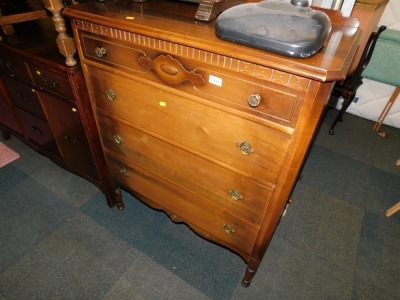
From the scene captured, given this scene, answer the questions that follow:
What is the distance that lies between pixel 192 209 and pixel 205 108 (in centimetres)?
67

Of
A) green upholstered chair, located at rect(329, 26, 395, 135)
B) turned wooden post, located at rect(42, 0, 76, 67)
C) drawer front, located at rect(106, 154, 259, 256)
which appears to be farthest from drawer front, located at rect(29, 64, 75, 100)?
green upholstered chair, located at rect(329, 26, 395, 135)

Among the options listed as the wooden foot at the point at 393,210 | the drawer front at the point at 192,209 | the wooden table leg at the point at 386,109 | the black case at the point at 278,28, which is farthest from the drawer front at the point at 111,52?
the wooden table leg at the point at 386,109

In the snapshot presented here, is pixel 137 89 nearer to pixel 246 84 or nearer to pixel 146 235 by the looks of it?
pixel 246 84

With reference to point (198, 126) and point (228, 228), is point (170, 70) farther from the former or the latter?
point (228, 228)

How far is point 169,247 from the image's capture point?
74.2 inches

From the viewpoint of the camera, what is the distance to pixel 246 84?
3.06ft

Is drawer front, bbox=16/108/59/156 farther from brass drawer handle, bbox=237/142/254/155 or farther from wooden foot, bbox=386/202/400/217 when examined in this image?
wooden foot, bbox=386/202/400/217

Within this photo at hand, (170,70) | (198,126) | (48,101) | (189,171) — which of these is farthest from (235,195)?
(48,101)

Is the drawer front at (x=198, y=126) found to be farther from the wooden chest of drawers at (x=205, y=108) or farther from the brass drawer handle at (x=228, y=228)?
Answer: the brass drawer handle at (x=228, y=228)

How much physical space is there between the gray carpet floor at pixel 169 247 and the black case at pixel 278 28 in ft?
4.83

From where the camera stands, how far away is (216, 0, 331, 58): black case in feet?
2.61

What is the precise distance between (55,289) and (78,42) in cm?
145

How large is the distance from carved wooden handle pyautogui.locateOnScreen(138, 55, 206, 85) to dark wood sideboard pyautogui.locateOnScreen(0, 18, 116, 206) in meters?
0.60

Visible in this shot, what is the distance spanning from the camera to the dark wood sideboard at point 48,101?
1.58m
